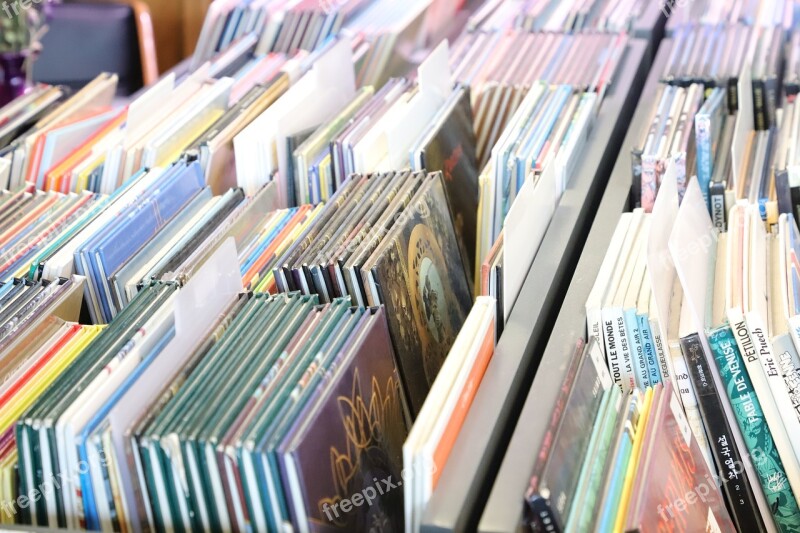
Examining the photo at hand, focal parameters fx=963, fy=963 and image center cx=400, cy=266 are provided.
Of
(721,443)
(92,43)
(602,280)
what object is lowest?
(721,443)

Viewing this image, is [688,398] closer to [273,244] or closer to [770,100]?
[273,244]

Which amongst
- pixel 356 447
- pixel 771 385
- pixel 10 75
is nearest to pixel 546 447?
pixel 356 447

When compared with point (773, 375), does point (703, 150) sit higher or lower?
higher

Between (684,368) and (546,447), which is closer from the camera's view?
(546,447)

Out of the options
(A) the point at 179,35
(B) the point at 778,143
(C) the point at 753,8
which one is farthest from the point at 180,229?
(A) the point at 179,35

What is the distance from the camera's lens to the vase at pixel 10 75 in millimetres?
3133

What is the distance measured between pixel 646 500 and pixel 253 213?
911 mm

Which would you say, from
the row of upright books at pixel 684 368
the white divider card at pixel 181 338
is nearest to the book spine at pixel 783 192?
the row of upright books at pixel 684 368

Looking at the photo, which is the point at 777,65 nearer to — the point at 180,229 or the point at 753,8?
the point at 753,8

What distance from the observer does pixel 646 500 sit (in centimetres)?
125

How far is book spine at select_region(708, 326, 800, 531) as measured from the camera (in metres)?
1.49

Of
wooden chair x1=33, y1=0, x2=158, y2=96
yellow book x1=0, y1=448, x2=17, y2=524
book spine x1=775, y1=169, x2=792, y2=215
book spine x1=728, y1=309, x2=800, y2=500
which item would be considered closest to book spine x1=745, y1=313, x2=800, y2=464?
book spine x1=728, y1=309, x2=800, y2=500

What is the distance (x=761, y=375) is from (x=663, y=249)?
0.26 meters

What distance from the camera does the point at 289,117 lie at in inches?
80.4
